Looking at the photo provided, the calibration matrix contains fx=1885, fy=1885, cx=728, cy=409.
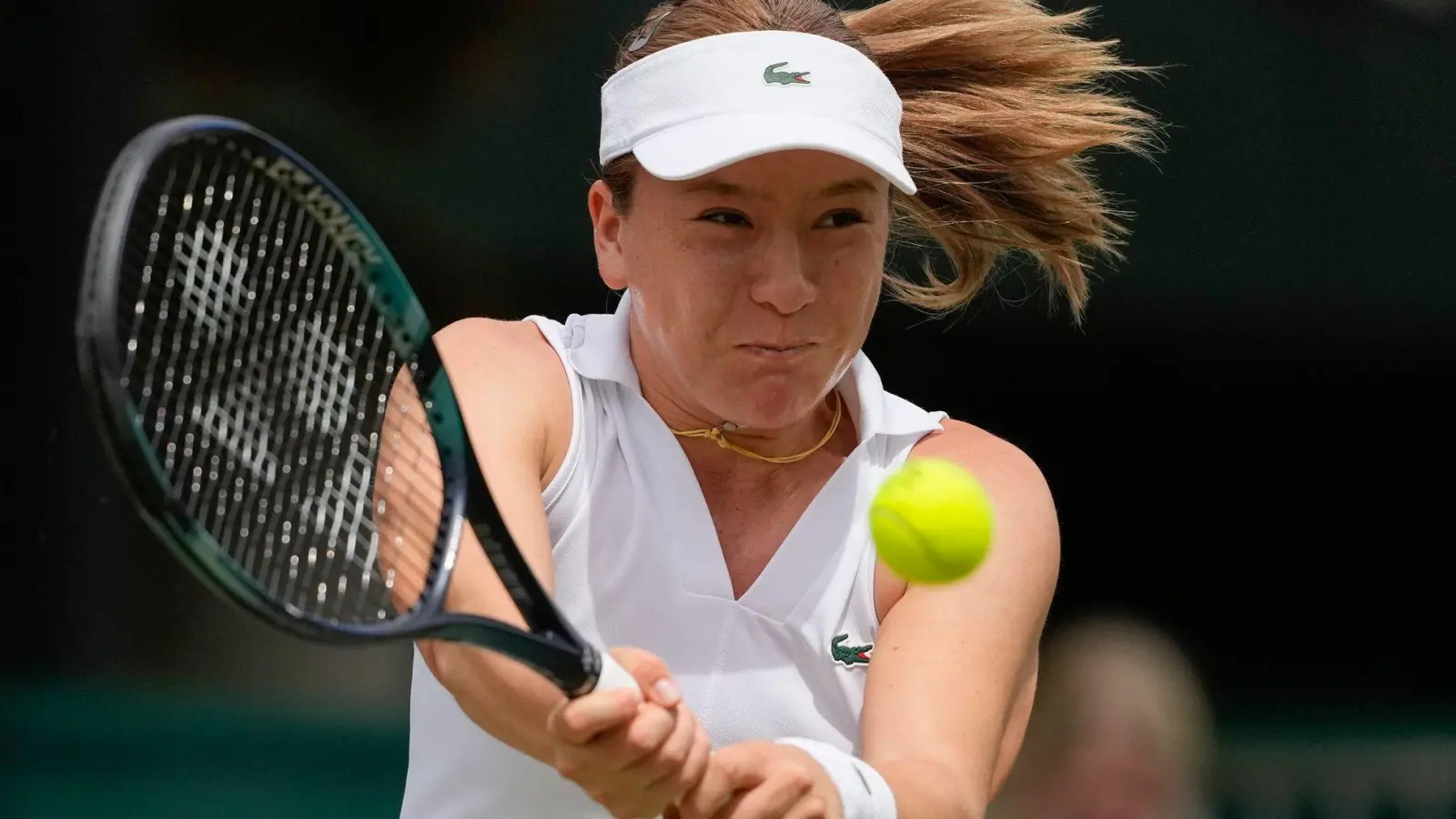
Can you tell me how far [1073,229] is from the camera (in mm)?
2828

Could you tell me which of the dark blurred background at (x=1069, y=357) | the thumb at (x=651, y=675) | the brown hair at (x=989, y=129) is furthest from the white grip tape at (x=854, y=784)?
the dark blurred background at (x=1069, y=357)

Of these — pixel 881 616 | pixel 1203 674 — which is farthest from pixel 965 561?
pixel 1203 674

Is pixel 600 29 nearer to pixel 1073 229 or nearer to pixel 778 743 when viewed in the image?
pixel 1073 229

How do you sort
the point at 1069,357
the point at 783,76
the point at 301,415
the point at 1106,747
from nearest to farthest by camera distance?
the point at 301,415 → the point at 783,76 → the point at 1106,747 → the point at 1069,357

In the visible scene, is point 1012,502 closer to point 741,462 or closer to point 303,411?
point 741,462

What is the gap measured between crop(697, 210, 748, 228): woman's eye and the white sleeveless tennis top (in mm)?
277

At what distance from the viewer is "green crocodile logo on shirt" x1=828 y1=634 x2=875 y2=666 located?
7.77 ft

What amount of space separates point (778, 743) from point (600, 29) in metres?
2.62

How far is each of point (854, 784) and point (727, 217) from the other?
0.68 meters

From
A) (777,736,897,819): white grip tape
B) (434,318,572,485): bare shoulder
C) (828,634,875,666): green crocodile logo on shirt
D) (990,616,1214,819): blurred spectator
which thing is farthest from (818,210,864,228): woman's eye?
(990,616,1214,819): blurred spectator

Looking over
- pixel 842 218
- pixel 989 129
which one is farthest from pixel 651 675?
pixel 989 129

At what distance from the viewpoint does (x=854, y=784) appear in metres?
1.91

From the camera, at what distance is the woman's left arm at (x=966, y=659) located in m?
2.10

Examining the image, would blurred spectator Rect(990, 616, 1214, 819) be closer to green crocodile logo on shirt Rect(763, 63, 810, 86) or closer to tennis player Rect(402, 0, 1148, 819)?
tennis player Rect(402, 0, 1148, 819)
